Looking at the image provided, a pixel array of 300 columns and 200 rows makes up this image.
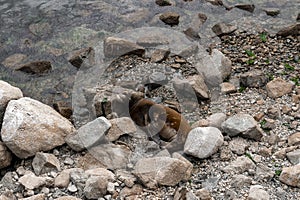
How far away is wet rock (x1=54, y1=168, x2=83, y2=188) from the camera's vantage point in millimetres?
3207

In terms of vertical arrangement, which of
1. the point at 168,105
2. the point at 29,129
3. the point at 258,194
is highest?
the point at 29,129

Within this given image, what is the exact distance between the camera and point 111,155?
3.49 meters

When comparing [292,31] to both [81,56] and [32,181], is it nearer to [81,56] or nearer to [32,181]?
[81,56]

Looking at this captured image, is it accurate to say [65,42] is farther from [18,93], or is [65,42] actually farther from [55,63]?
[18,93]

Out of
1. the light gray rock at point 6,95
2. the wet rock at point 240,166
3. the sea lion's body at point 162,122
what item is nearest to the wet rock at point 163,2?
the sea lion's body at point 162,122

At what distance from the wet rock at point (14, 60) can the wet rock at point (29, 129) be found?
1.32 meters

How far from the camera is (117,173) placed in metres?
3.32

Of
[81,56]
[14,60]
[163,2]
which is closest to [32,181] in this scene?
[81,56]

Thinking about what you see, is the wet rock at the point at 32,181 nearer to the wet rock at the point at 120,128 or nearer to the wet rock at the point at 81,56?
the wet rock at the point at 120,128

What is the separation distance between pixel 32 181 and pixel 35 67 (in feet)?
5.97

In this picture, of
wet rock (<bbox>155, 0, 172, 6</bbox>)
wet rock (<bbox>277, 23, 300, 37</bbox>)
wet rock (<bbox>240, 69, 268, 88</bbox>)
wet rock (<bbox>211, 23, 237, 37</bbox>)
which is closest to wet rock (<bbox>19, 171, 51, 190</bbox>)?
wet rock (<bbox>240, 69, 268, 88</bbox>)

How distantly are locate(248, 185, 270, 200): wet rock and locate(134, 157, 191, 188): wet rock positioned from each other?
45cm

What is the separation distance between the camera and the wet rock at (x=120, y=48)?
473 centimetres

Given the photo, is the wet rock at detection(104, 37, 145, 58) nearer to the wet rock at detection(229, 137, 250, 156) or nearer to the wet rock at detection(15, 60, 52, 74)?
the wet rock at detection(15, 60, 52, 74)
